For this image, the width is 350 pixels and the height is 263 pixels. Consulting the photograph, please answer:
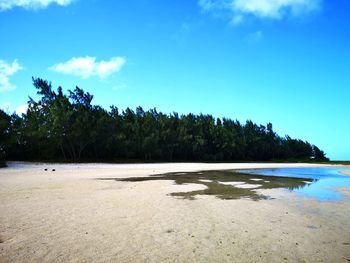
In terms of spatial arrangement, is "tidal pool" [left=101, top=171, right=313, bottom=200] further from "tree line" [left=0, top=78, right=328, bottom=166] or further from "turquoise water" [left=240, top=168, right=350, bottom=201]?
"tree line" [left=0, top=78, right=328, bottom=166]

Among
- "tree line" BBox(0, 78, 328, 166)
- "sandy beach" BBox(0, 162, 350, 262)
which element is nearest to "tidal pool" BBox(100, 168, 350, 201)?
"sandy beach" BBox(0, 162, 350, 262)

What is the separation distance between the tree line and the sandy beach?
39186 mm

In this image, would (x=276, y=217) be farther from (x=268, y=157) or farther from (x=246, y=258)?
(x=268, y=157)

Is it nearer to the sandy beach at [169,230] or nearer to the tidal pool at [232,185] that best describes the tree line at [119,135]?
the tidal pool at [232,185]

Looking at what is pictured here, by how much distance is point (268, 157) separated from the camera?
115500 mm

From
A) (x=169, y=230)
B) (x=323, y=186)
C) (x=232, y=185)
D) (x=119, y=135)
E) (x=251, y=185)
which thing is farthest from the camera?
(x=119, y=135)

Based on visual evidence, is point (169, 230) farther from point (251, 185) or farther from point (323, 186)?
point (323, 186)

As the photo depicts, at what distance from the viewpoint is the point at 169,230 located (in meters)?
9.26

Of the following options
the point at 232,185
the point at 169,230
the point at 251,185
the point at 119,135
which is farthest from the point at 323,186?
the point at 119,135

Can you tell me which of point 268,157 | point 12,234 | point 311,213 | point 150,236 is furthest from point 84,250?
point 268,157

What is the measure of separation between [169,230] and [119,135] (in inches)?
2485

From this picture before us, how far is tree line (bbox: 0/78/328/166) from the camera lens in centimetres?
5919

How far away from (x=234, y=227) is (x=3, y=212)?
813cm

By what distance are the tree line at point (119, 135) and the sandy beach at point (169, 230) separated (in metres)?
39.2
